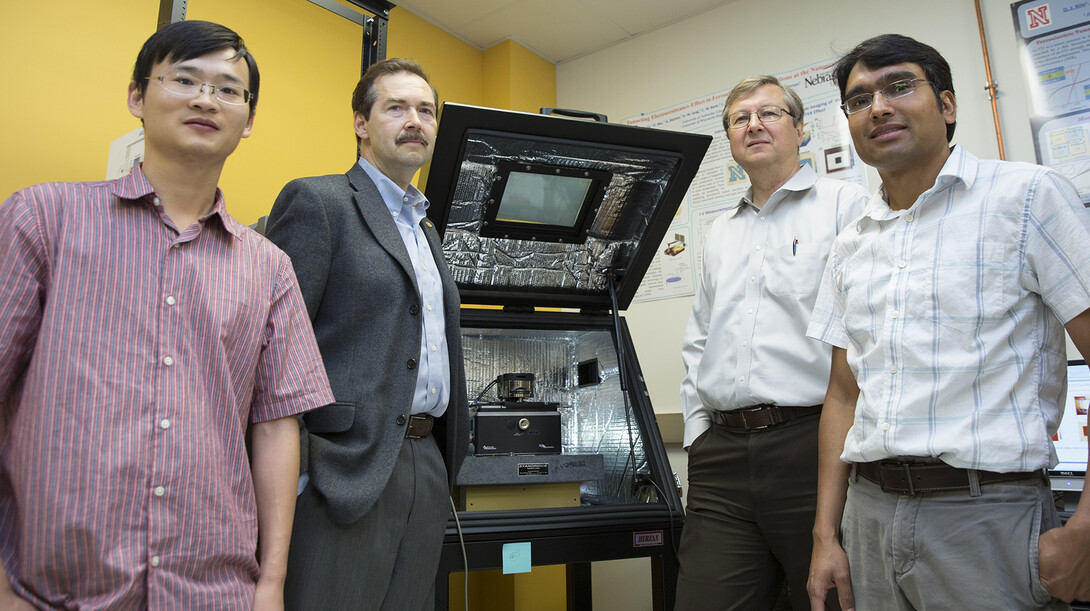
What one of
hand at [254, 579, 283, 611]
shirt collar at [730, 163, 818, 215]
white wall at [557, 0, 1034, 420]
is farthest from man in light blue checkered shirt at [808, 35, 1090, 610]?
white wall at [557, 0, 1034, 420]

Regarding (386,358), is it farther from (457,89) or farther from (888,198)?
(457,89)

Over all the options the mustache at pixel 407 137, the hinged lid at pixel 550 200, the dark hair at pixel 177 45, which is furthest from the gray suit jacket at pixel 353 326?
the hinged lid at pixel 550 200

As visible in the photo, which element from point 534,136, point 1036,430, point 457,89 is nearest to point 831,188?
point 534,136

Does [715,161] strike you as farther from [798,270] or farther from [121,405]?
[121,405]

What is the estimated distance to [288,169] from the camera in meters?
3.00

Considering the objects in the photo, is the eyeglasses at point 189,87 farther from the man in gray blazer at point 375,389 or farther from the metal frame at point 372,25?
the metal frame at point 372,25

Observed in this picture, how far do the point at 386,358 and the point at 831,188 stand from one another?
1.24 meters

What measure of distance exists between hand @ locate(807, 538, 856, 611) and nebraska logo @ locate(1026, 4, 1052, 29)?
88.3 inches

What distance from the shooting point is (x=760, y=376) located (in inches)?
67.7

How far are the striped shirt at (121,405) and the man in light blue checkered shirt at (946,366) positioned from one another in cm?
102

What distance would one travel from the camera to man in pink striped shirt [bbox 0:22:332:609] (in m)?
0.90

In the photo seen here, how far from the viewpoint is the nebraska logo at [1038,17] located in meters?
2.61

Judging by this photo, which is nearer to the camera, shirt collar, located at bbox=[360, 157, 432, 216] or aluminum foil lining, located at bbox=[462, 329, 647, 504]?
shirt collar, located at bbox=[360, 157, 432, 216]

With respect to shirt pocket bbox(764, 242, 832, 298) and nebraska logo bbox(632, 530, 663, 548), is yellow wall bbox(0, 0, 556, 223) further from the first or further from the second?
shirt pocket bbox(764, 242, 832, 298)
